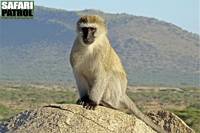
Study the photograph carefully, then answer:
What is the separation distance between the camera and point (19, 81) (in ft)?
381

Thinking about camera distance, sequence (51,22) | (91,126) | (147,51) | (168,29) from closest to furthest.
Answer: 1. (91,126)
2. (147,51)
3. (168,29)
4. (51,22)

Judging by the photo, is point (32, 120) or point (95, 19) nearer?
point (32, 120)

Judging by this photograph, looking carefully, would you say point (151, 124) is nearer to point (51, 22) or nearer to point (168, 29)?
point (168, 29)

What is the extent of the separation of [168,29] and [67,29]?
87.3ft

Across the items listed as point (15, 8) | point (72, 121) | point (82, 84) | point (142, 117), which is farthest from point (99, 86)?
point (15, 8)

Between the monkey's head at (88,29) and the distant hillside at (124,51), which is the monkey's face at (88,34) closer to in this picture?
the monkey's head at (88,29)

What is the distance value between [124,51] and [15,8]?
391 feet

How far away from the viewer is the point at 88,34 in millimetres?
12883

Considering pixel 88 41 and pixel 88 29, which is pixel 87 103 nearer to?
pixel 88 41

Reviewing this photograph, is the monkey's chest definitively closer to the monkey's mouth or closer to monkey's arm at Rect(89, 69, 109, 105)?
monkey's arm at Rect(89, 69, 109, 105)

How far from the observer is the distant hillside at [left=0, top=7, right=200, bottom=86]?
4931 inches

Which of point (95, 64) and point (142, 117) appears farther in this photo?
point (142, 117)

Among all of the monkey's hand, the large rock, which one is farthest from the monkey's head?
the large rock

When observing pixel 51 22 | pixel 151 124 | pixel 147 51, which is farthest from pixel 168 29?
pixel 151 124
